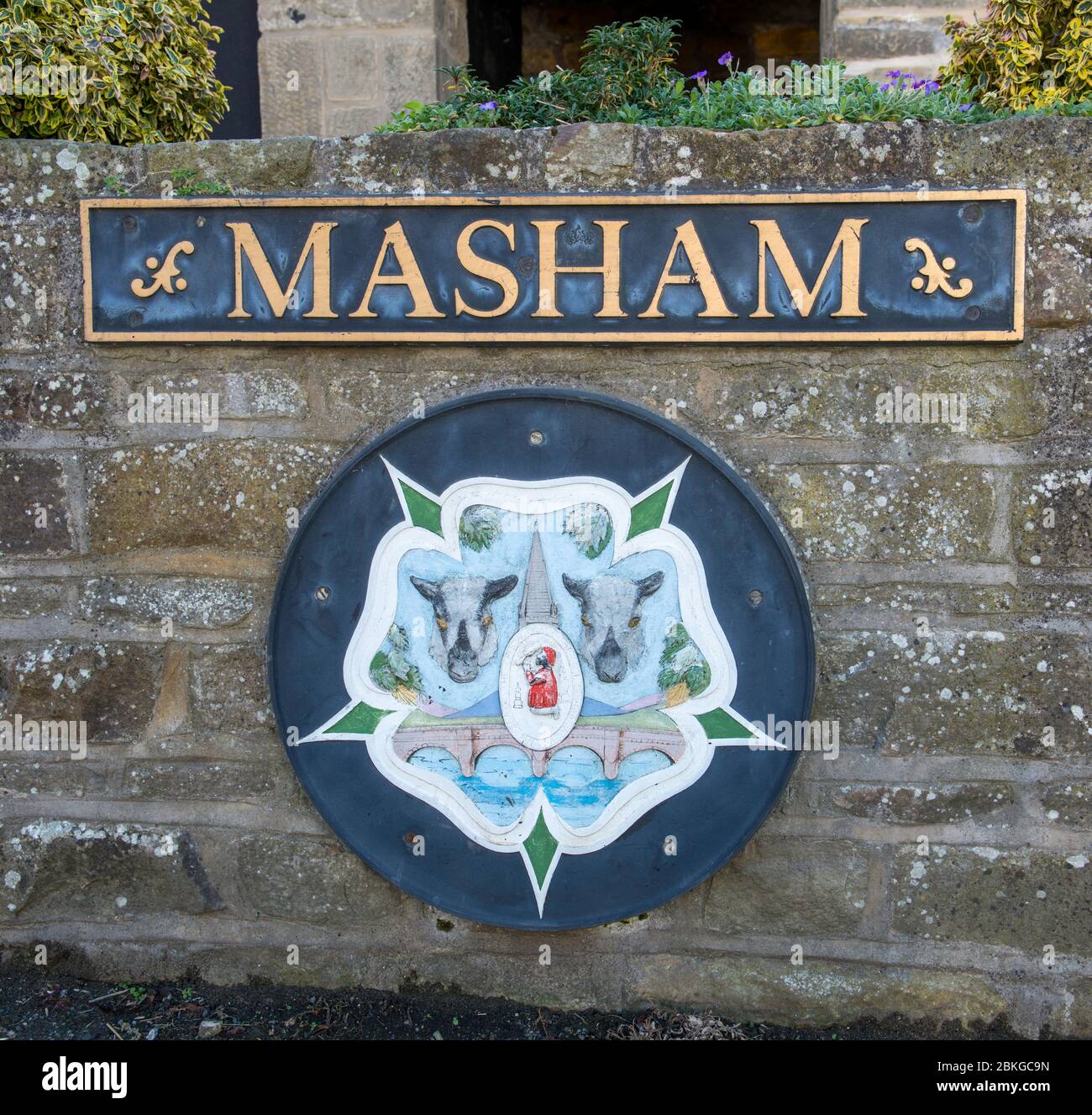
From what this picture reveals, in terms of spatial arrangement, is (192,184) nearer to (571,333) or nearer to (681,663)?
(571,333)

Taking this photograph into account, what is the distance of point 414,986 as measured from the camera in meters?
2.08

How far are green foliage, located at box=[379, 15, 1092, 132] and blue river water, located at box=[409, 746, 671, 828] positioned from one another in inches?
51.5

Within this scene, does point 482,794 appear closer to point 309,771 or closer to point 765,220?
point 309,771

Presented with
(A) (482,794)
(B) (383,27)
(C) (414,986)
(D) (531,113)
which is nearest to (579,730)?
(A) (482,794)

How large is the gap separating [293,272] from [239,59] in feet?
6.83

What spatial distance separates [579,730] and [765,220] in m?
1.06

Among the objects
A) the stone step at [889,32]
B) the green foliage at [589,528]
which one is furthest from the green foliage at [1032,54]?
the green foliage at [589,528]

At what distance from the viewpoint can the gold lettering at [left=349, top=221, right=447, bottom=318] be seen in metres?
1.96

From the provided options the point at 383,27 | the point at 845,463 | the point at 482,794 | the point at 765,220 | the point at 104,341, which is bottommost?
the point at 482,794

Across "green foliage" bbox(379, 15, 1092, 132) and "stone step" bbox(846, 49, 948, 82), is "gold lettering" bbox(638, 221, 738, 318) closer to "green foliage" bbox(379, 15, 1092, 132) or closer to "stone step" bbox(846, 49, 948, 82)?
"green foliage" bbox(379, 15, 1092, 132)

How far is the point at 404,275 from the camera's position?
1.96 meters

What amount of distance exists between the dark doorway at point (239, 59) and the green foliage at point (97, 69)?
1.30m

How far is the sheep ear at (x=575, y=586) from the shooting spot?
1982 mm

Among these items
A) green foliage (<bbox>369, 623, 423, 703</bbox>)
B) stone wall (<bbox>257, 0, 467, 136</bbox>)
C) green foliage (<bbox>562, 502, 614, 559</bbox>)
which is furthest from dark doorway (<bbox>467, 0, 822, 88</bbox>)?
green foliage (<bbox>369, 623, 423, 703</bbox>)
